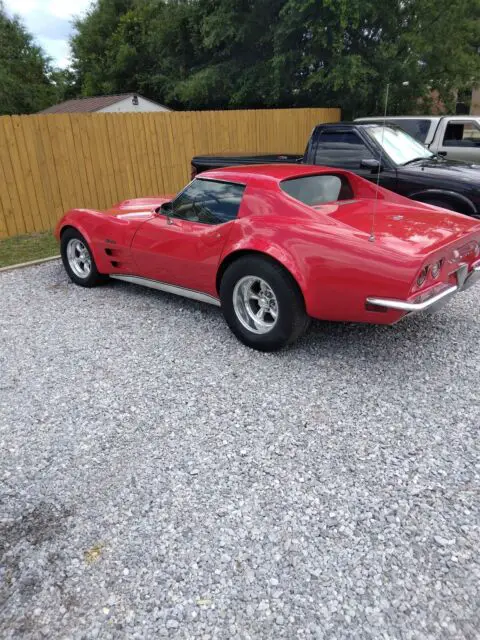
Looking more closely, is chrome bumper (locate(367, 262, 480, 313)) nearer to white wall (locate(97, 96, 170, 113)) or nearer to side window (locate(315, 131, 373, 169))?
side window (locate(315, 131, 373, 169))

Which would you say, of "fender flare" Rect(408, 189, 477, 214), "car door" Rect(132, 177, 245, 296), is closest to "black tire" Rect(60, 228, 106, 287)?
"car door" Rect(132, 177, 245, 296)

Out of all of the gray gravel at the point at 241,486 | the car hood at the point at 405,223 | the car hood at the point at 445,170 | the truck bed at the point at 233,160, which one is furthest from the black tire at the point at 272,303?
the truck bed at the point at 233,160

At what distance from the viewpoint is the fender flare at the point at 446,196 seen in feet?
20.0

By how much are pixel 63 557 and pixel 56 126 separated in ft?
28.2

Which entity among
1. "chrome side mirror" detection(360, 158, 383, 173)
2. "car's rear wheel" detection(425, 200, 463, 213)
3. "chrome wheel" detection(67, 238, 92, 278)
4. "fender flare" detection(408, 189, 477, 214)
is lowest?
"chrome wheel" detection(67, 238, 92, 278)

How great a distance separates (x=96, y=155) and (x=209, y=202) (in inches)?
245

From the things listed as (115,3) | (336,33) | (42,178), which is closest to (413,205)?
(42,178)

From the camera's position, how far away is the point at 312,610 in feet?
6.31

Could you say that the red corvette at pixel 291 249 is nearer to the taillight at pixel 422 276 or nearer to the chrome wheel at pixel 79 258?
the taillight at pixel 422 276

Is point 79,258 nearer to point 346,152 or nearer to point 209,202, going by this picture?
point 209,202

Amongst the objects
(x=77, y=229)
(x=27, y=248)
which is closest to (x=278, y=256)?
(x=77, y=229)

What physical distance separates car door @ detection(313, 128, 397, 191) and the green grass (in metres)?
4.30

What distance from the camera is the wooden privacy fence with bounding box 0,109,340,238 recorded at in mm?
8656

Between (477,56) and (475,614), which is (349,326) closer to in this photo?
(475,614)
